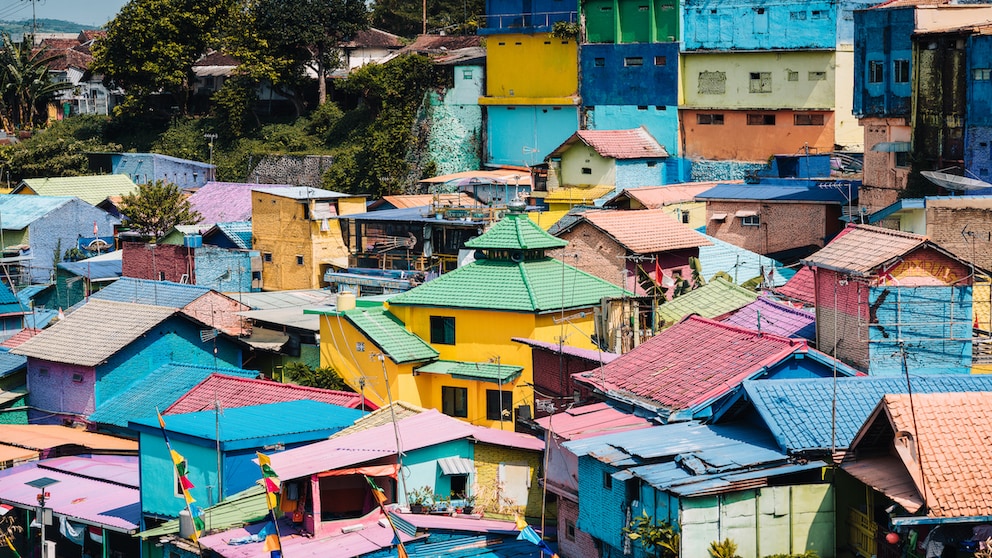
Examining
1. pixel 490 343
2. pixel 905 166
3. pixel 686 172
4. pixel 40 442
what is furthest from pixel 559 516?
pixel 686 172

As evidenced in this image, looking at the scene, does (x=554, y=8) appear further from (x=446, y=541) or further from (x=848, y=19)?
(x=446, y=541)

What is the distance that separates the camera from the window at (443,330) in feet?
104

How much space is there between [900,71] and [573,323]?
35.2 feet

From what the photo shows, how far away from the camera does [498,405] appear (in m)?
30.2

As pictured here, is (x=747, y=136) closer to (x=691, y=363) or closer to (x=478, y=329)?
(x=478, y=329)

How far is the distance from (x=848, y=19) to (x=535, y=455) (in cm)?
2534

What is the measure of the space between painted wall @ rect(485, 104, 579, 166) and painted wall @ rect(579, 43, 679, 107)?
1.00m

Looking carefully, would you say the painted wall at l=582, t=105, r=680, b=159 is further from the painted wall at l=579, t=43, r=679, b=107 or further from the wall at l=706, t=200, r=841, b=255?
the wall at l=706, t=200, r=841, b=255

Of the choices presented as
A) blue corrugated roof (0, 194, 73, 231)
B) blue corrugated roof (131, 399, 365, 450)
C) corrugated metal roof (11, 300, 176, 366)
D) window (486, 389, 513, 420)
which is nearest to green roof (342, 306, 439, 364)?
window (486, 389, 513, 420)

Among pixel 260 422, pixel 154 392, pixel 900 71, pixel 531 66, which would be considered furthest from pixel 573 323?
pixel 531 66

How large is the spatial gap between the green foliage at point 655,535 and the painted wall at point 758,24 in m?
29.1

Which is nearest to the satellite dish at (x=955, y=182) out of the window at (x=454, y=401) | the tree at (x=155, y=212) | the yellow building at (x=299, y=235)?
the window at (x=454, y=401)

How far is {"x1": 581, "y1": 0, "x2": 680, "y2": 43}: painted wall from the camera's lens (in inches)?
1907

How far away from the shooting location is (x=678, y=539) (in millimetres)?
18766
